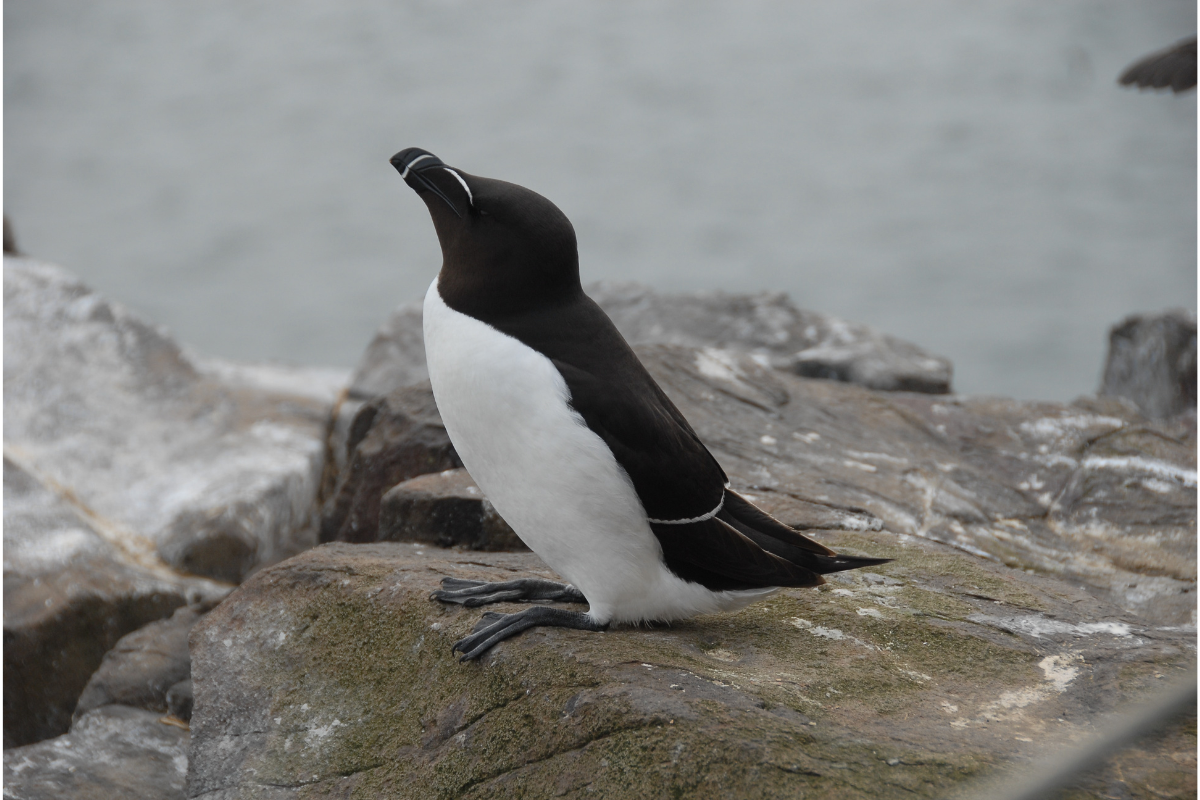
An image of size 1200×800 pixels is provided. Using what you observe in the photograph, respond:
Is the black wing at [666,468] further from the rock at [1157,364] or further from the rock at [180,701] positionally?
the rock at [1157,364]

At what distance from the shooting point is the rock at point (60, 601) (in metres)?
4.22

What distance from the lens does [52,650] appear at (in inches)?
167

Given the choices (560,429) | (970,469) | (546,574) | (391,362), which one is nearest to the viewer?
(560,429)

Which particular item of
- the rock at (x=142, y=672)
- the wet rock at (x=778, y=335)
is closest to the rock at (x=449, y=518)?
the rock at (x=142, y=672)

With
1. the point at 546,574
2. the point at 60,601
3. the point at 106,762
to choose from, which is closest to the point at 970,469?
the point at 546,574

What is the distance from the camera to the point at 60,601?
4.28 metres

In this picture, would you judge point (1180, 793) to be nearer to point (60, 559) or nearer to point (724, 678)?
point (724, 678)

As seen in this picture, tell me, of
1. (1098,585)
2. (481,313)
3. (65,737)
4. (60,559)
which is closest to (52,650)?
(60,559)

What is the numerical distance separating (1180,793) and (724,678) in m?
0.85

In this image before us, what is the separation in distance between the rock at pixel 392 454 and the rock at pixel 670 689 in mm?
1143

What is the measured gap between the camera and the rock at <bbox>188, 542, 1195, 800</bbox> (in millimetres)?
1914

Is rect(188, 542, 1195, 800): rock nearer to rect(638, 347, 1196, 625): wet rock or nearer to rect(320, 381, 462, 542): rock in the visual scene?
rect(638, 347, 1196, 625): wet rock

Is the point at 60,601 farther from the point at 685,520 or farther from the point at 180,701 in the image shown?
the point at 685,520

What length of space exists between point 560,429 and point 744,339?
4130 mm
